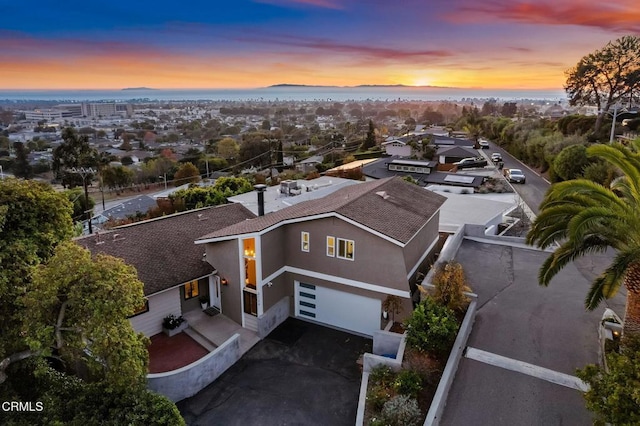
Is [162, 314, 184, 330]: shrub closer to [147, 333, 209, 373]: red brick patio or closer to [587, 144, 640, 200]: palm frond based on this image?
[147, 333, 209, 373]: red brick patio

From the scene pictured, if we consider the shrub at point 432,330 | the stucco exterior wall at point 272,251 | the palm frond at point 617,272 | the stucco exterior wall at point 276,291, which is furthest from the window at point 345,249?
the palm frond at point 617,272

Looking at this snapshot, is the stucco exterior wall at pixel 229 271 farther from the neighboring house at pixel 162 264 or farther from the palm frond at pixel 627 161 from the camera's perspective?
the palm frond at pixel 627 161

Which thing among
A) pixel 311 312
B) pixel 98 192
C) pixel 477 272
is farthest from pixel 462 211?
pixel 98 192

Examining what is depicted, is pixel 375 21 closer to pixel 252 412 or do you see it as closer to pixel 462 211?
pixel 462 211

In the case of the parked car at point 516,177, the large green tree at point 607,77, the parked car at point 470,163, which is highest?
the large green tree at point 607,77

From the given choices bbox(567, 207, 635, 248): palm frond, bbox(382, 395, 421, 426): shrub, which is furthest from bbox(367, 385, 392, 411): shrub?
bbox(567, 207, 635, 248): palm frond

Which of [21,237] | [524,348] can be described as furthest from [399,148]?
[21,237]

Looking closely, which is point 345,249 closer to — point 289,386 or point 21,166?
point 289,386
